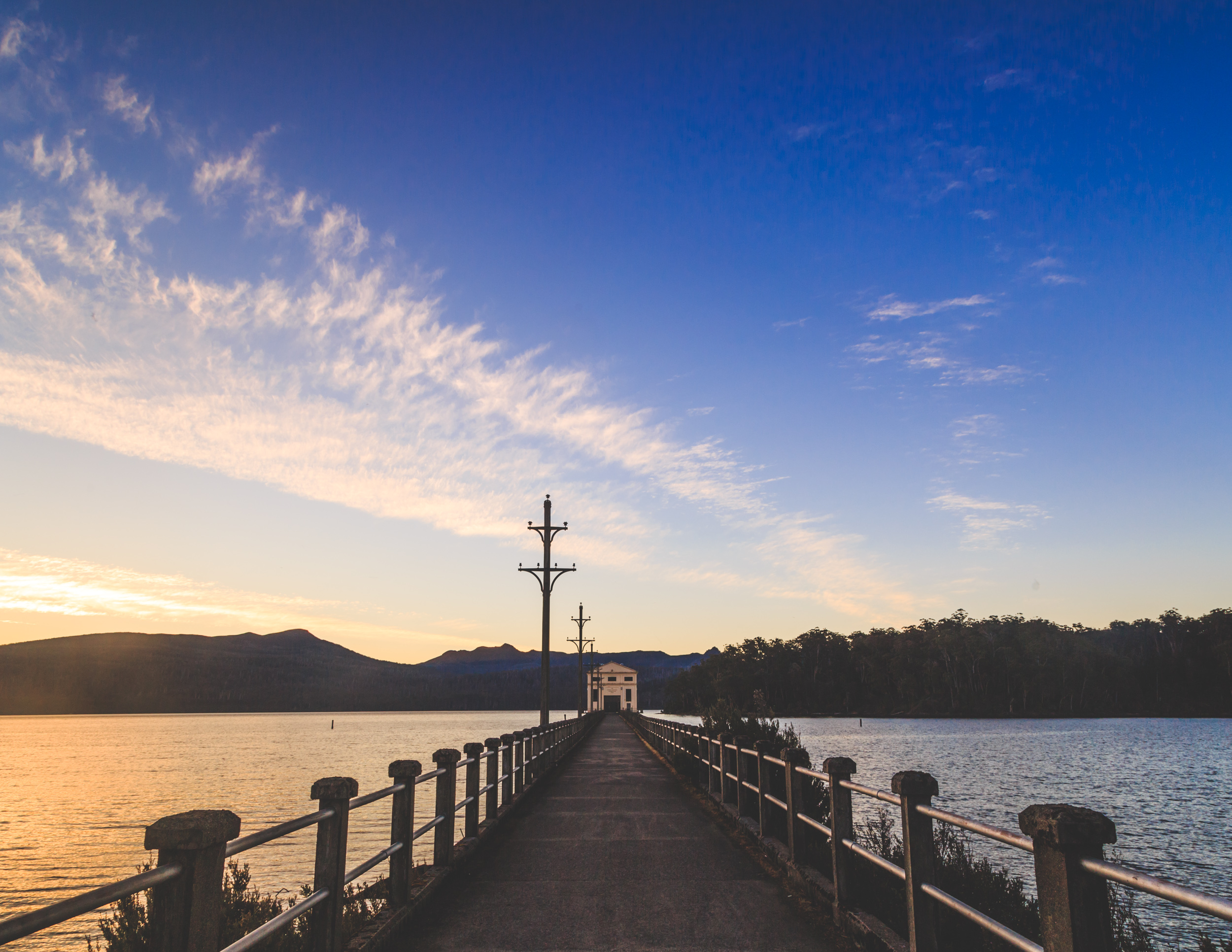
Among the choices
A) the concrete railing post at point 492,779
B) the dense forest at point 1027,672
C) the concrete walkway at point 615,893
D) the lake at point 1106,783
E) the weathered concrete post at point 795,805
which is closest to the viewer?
the concrete walkway at point 615,893

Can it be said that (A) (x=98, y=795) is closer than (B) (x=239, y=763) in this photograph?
Yes

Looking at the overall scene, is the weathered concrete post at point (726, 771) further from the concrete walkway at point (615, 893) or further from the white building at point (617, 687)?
the white building at point (617, 687)

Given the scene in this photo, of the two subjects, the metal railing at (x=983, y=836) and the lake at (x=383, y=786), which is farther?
the lake at (x=383, y=786)

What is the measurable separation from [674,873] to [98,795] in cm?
4879

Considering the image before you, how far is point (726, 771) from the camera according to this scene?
1440cm

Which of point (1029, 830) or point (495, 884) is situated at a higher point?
point (1029, 830)

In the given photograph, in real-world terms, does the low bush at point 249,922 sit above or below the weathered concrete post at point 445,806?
below

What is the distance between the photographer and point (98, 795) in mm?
45938

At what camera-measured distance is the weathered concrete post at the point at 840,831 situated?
24.1 ft

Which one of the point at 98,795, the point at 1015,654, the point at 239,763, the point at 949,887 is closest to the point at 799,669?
the point at 1015,654

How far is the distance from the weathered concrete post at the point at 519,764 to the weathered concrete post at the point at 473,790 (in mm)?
4561

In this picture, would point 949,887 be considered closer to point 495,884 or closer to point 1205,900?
point 495,884

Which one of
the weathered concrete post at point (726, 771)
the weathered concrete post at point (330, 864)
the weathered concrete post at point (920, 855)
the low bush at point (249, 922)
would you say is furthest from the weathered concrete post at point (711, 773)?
the weathered concrete post at point (330, 864)

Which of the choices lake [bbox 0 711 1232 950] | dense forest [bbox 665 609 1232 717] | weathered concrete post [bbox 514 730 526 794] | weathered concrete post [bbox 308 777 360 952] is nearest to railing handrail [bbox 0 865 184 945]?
weathered concrete post [bbox 308 777 360 952]
